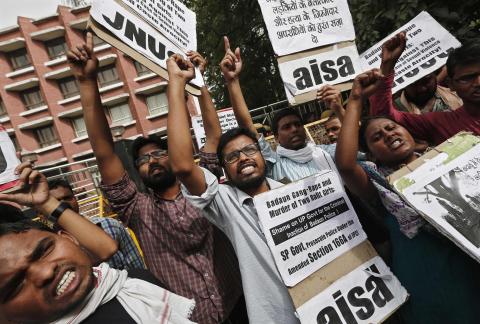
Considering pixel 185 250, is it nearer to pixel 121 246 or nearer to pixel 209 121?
pixel 121 246

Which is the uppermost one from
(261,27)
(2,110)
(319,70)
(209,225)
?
(2,110)

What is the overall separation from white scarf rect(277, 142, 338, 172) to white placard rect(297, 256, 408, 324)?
75 cm

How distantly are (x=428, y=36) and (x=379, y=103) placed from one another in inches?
47.0

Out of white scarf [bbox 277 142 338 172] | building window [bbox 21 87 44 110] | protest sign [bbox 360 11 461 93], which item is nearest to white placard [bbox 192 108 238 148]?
protest sign [bbox 360 11 461 93]

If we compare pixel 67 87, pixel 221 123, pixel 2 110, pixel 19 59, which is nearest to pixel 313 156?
pixel 221 123

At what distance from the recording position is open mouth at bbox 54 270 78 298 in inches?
45.3

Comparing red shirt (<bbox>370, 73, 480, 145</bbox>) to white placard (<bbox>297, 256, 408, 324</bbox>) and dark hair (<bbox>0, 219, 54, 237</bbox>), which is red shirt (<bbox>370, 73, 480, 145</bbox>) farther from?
dark hair (<bbox>0, 219, 54, 237</bbox>)

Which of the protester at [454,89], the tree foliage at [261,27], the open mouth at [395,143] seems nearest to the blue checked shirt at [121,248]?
the open mouth at [395,143]

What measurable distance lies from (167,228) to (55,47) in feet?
93.0

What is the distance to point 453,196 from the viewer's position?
153 centimetres

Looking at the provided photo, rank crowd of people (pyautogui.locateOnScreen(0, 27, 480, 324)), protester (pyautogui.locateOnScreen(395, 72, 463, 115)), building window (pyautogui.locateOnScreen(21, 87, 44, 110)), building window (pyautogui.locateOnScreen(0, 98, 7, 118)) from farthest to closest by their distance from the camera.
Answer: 1. building window (pyautogui.locateOnScreen(21, 87, 44, 110))
2. building window (pyautogui.locateOnScreen(0, 98, 7, 118))
3. protester (pyautogui.locateOnScreen(395, 72, 463, 115))
4. crowd of people (pyautogui.locateOnScreen(0, 27, 480, 324))

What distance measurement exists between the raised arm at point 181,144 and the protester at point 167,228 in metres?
0.07

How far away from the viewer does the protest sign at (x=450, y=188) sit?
1423mm

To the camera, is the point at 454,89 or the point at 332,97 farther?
the point at 332,97
